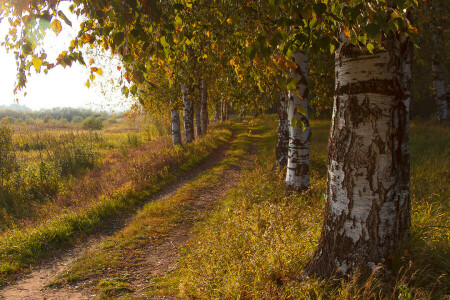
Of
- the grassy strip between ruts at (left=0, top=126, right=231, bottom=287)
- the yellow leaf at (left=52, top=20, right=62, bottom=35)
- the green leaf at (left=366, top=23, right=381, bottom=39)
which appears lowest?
the grassy strip between ruts at (left=0, top=126, right=231, bottom=287)

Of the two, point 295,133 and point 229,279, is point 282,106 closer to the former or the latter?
point 295,133

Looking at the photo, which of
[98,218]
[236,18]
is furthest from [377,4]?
[98,218]

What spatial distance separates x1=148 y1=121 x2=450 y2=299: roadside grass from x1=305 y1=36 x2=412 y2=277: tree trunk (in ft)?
0.82

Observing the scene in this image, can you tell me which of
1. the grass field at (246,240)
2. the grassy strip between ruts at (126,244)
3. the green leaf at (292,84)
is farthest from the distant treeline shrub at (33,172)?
the green leaf at (292,84)

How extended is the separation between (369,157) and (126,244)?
5649 mm

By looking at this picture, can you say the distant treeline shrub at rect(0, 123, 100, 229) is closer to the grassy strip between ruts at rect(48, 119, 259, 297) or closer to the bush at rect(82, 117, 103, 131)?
the grassy strip between ruts at rect(48, 119, 259, 297)

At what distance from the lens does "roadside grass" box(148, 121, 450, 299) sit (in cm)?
301

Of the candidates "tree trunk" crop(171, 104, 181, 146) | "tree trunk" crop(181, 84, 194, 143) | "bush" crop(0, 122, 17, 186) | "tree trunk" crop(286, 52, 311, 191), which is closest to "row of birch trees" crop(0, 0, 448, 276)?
"tree trunk" crop(286, 52, 311, 191)

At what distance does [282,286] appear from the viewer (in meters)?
3.37

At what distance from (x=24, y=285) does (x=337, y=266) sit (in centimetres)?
544

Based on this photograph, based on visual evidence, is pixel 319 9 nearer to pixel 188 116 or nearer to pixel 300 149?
pixel 300 149

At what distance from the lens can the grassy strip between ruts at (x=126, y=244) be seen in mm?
5254

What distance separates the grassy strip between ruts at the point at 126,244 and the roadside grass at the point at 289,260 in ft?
2.78

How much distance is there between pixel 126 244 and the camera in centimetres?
659
